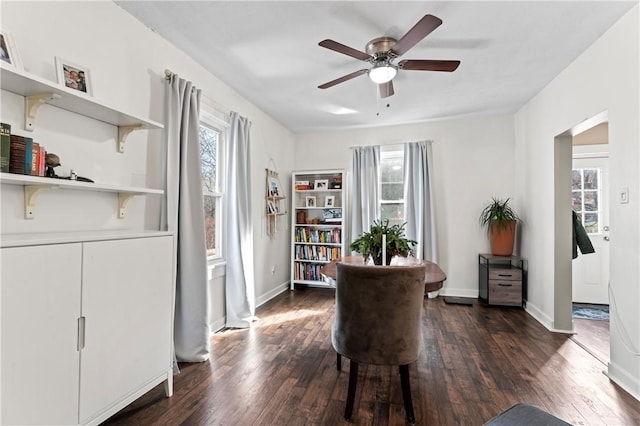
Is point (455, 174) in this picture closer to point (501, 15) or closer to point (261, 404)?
point (501, 15)

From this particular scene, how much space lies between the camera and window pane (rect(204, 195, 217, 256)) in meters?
A: 3.11

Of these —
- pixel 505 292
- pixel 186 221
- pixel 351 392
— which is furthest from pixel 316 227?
pixel 351 392

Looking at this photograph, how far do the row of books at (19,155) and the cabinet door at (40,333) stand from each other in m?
0.42

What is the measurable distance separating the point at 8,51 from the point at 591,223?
580 cm

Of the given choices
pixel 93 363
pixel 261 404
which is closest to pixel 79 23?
pixel 93 363

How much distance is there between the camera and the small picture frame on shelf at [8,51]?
1355 mm

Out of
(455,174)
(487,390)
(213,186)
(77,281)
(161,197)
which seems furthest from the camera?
(455,174)

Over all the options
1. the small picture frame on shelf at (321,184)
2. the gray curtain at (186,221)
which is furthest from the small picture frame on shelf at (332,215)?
the gray curtain at (186,221)

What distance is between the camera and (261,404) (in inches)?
72.8

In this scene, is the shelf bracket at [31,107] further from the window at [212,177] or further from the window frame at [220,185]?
the window frame at [220,185]

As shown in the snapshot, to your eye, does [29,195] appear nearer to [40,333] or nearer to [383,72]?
[40,333]

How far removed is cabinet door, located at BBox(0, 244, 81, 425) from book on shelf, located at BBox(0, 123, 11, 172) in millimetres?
408

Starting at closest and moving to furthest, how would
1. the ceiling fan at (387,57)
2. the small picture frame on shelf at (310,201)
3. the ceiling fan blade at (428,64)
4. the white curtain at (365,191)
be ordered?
the ceiling fan at (387,57) → the ceiling fan blade at (428,64) → the white curtain at (365,191) → the small picture frame on shelf at (310,201)

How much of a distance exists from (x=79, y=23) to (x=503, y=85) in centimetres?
377
